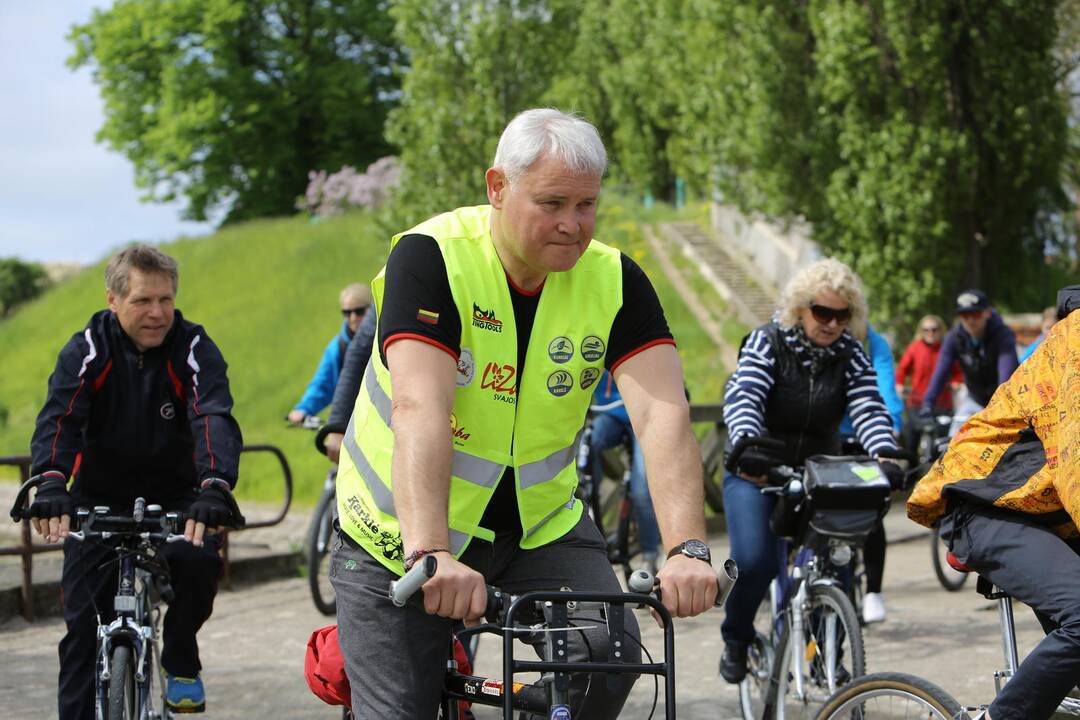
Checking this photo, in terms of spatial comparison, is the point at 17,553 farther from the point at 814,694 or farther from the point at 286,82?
the point at 286,82

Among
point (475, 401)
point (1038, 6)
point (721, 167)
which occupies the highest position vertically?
point (1038, 6)

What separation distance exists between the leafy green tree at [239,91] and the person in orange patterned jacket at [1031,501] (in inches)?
1721

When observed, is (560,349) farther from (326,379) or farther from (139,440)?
(326,379)

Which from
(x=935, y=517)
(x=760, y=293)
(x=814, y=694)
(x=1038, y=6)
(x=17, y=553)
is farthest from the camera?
(x=760, y=293)

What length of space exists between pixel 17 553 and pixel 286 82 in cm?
4072

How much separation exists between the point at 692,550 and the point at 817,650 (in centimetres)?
282

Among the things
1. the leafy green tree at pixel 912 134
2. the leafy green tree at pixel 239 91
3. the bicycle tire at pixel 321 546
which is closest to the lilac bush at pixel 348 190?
the leafy green tree at pixel 239 91

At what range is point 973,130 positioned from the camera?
25828mm

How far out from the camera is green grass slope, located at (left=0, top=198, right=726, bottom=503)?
3031cm

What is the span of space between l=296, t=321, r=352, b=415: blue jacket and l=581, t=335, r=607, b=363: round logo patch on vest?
21.4 ft

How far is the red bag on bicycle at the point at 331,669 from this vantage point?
11.8ft

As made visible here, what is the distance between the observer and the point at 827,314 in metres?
6.14

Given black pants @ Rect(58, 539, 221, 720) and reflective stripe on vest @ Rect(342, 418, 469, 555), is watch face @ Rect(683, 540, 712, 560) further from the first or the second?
black pants @ Rect(58, 539, 221, 720)

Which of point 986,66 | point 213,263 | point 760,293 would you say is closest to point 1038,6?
point 986,66
